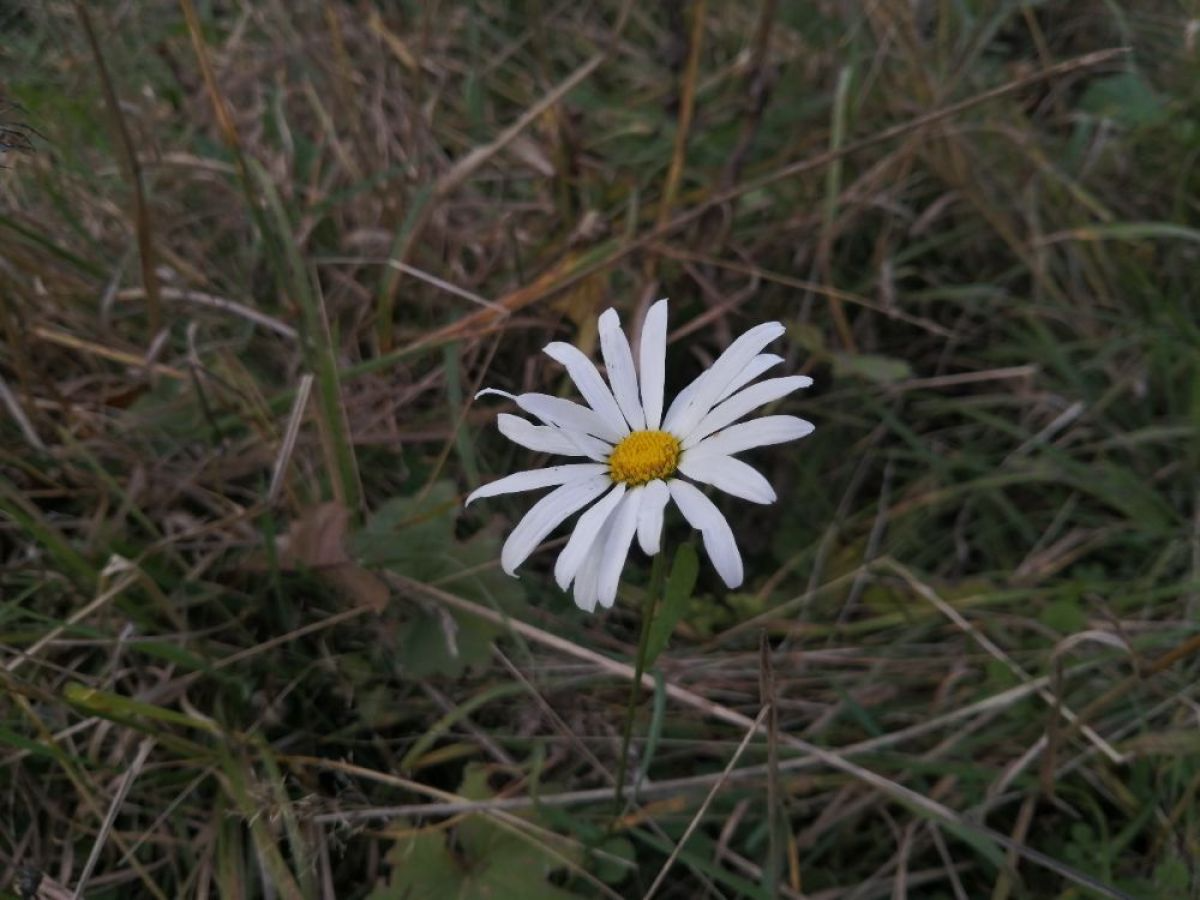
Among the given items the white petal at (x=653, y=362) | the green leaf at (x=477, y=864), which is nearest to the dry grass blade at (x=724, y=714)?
the green leaf at (x=477, y=864)

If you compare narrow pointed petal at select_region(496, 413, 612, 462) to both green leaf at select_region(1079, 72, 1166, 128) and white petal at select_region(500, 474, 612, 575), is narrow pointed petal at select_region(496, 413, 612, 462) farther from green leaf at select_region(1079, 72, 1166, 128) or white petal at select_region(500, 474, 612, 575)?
green leaf at select_region(1079, 72, 1166, 128)

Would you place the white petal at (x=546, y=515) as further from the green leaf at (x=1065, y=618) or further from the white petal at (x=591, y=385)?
the green leaf at (x=1065, y=618)

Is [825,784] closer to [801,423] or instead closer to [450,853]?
[450,853]

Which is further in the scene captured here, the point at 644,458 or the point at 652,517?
the point at 644,458

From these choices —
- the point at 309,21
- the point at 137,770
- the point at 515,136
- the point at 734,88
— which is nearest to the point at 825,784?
the point at 137,770

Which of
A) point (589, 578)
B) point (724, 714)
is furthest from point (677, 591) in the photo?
point (724, 714)

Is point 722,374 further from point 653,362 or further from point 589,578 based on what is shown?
point 589,578

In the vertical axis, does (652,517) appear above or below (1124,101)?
below
